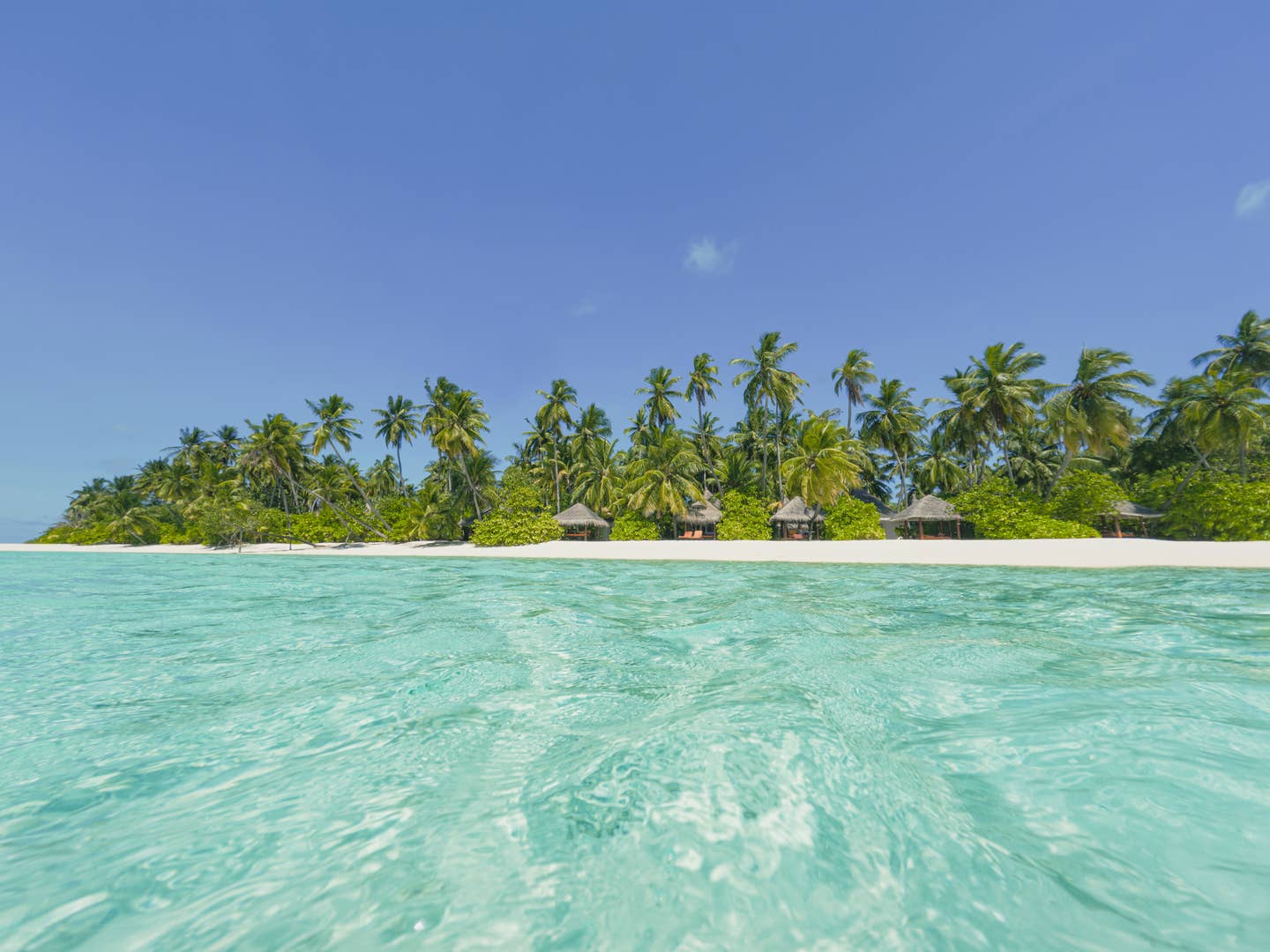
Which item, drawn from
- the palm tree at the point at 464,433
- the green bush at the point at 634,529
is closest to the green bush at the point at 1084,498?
the green bush at the point at 634,529

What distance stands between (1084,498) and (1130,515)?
11.9 feet

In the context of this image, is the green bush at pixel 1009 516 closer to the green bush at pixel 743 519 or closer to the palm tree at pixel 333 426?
the green bush at pixel 743 519

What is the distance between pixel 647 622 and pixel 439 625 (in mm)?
3650

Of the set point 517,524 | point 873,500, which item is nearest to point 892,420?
point 873,500

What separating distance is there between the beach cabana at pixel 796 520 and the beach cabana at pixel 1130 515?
1425 cm

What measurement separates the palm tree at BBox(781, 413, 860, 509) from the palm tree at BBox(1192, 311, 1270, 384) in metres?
24.8

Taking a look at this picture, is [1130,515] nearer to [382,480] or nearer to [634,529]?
[634,529]

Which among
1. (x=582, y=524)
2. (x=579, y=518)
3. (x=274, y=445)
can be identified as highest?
(x=274, y=445)

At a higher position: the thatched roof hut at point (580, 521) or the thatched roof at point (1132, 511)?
the thatched roof hut at point (580, 521)

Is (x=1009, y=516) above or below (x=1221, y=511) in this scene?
above

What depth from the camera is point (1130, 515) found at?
26.0 m

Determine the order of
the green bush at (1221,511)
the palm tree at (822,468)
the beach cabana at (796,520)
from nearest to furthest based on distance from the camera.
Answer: the green bush at (1221,511) → the palm tree at (822,468) → the beach cabana at (796,520)

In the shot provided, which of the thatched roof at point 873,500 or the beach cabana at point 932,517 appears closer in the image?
the beach cabana at point 932,517

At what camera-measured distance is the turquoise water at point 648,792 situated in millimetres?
2281
